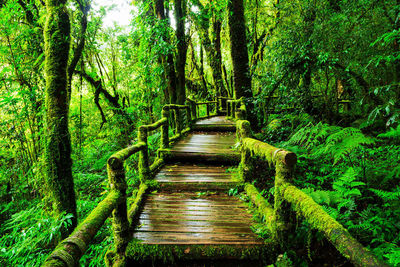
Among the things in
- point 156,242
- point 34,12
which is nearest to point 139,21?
point 34,12

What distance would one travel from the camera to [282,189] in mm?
2391

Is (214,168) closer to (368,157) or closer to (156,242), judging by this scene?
(156,242)

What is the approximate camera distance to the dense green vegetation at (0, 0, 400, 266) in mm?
3295

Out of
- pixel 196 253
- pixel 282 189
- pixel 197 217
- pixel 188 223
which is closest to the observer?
pixel 282 189

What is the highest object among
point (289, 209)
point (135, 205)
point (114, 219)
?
point (289, 209)

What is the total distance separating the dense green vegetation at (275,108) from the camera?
10.8 ft

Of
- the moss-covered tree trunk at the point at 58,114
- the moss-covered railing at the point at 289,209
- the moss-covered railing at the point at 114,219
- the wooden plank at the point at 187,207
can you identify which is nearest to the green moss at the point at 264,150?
the moss-covered railing at the point at 289,209

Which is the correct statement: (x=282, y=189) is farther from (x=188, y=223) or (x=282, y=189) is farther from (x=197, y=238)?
(x=188, y=223)

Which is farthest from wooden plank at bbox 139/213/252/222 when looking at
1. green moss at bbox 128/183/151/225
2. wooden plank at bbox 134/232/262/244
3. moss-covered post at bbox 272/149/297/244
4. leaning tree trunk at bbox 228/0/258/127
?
leaning tree trunk at bbox 228/0/258/127

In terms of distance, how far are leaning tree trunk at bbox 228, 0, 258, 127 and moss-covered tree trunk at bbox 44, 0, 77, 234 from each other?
19.2ft

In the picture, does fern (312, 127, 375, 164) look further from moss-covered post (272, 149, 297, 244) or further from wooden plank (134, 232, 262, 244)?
wooden plank (134, 232, 262, 244)

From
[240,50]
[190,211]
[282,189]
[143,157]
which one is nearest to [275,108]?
[240,50]

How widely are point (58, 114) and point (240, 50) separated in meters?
6.79

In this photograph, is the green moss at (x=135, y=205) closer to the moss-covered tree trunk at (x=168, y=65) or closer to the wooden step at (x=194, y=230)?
the wooden step at (x=194, y=230)
